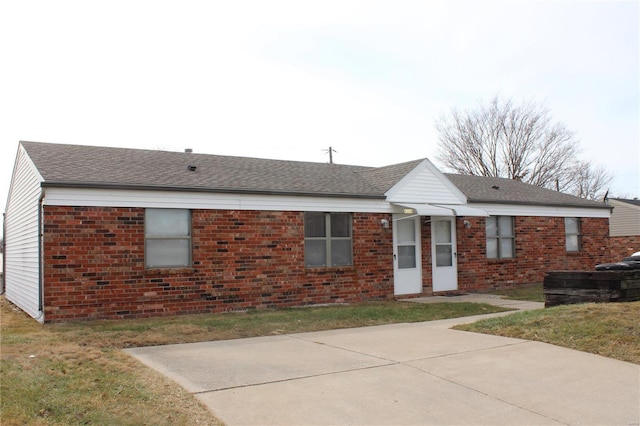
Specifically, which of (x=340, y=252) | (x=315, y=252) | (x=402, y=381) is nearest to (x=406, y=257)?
(x=340, y=252)

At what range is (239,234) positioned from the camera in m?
12.1

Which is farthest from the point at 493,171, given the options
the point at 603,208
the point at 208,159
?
the point at 208,159

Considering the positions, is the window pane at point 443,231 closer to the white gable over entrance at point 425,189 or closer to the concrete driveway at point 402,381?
the white gable over entrance at point 425,189

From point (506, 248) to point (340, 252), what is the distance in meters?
6.44

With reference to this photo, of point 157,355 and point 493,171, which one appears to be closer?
point 157,355

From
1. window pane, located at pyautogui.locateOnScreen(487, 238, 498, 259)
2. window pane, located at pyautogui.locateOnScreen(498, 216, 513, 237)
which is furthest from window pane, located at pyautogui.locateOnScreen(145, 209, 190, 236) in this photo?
window pane, located at pyautogui.locateOnScreen(498, 216, 513, 237)

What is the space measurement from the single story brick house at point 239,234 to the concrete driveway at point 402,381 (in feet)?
11.1

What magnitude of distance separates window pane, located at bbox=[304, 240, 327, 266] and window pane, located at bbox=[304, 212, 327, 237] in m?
0.20

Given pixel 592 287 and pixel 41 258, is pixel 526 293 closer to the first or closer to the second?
pixel 592 287

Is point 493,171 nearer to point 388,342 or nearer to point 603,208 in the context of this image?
point 603,208

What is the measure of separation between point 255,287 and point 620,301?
733cm

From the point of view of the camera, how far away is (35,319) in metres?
10.6

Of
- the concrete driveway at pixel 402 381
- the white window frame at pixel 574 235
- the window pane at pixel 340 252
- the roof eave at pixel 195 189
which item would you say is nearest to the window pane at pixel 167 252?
the roof eave at pixel 195 189

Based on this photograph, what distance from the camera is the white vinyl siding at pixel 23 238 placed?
36.1 feet
